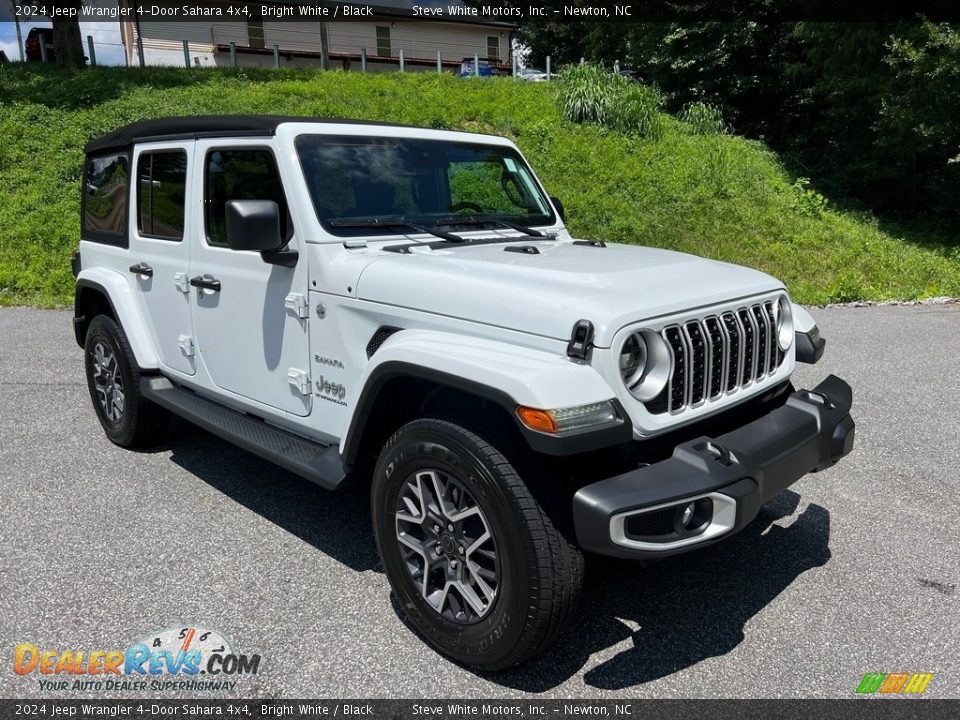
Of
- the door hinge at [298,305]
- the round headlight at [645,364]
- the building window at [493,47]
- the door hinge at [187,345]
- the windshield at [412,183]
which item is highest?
the building window at [493,47]

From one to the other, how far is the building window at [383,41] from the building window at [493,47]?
205 inches

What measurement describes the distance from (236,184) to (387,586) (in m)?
2.07

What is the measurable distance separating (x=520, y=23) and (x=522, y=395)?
44.4 metres

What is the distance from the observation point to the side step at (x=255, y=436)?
3.15 m

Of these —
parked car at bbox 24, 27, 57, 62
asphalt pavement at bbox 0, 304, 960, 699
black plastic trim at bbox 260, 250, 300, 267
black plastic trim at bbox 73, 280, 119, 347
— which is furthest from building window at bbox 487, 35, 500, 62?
black plastic trim at bbox 260, 250, 300, 267

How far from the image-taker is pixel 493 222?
393 centimetres

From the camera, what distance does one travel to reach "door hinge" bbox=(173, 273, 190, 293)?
Answer: 4.07 m

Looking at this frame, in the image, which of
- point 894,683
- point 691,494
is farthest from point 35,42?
point 894,683

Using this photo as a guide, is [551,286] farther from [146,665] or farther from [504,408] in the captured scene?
[146,665]

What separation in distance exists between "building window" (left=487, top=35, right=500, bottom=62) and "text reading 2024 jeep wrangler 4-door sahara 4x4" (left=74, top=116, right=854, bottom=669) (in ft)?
115

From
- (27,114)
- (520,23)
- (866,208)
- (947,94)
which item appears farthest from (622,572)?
(520,23)

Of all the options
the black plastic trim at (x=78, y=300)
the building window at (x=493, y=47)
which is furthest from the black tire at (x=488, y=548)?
the building window at (x=493, y=47)

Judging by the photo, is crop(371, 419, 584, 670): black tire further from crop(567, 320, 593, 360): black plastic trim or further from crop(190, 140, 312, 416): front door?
crop(190, 140, 312, 416): front door

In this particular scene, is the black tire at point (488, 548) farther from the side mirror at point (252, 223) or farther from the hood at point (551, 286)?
the side mirror at point (252, 223)
